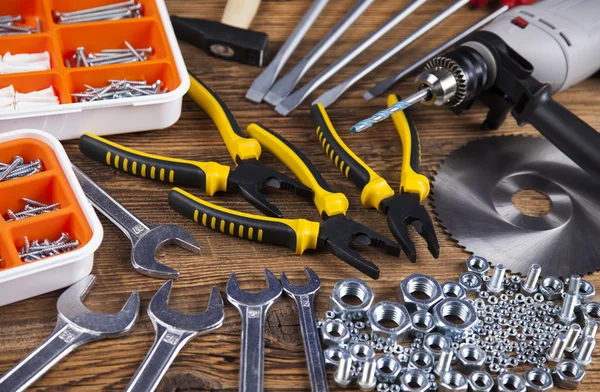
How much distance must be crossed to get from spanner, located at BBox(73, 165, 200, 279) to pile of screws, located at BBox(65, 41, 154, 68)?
349 millimetres

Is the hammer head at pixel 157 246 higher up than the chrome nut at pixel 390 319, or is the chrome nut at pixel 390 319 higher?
the hammer head at pixel 157 246

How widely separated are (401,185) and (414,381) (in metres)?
0.47

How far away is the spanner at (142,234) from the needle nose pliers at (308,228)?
0.20ft

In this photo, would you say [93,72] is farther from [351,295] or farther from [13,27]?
[351,295]

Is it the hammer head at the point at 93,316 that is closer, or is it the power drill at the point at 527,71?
the hammer head at the point at 93,316

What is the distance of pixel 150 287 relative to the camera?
5.56 feet

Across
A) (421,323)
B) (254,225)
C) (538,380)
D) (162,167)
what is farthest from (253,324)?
(538,380)

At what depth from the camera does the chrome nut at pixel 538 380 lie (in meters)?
1.58

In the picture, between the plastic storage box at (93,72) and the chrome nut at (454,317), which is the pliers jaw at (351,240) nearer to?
the chrome nut at (454,317)

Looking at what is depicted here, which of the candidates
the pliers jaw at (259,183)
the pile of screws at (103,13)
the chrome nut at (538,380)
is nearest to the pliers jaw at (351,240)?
the pliers jaw at (259,183)

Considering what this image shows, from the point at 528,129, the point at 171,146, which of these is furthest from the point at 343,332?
the point at 528,129

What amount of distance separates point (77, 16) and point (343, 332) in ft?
3.40

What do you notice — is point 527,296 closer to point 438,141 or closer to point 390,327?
point 390,327

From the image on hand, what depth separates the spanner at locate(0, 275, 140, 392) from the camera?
4.87 feet
